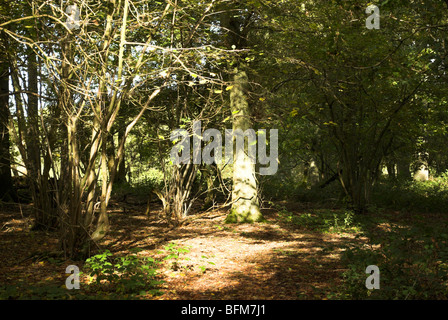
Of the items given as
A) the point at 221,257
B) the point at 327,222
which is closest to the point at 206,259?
the point at 221,257

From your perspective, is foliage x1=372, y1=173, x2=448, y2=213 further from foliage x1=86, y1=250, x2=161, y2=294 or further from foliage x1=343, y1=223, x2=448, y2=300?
foliage x1=86, y1=250, x2=161, y2=294

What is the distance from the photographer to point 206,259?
635 centimetres

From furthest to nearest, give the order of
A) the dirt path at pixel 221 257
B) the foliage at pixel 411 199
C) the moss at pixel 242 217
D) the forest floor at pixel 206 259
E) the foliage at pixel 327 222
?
the foliage at pixel 411 199 → the moss at pixel 242 217 → the foliage at pixel 327 222 → the dirt path at pixel 221 257 → the forest floor at pixel 206 259

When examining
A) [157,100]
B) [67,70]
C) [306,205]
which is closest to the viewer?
[67,70]

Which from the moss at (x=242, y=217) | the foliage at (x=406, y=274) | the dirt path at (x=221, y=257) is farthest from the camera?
the moss at (x=242, y=217)

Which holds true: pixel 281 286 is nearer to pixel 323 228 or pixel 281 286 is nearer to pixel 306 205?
pixel 323 228

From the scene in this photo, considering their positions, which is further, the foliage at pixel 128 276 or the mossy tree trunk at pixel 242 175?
the mossy tree trunk at pixel 242 175

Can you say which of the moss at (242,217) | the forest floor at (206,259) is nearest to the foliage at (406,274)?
the forest floor at (206,259)

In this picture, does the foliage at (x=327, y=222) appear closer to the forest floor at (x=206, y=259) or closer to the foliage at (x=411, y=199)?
the forest floor at (x=206, y=259)

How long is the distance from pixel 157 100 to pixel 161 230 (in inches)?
162

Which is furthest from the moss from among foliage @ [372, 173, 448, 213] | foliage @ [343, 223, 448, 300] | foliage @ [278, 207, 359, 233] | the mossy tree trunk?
foliage @ [343, 223, 448, 300]

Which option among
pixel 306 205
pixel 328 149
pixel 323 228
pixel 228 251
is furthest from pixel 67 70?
pixel 328 149

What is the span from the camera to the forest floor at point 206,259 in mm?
4727

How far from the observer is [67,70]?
21.4 ft
